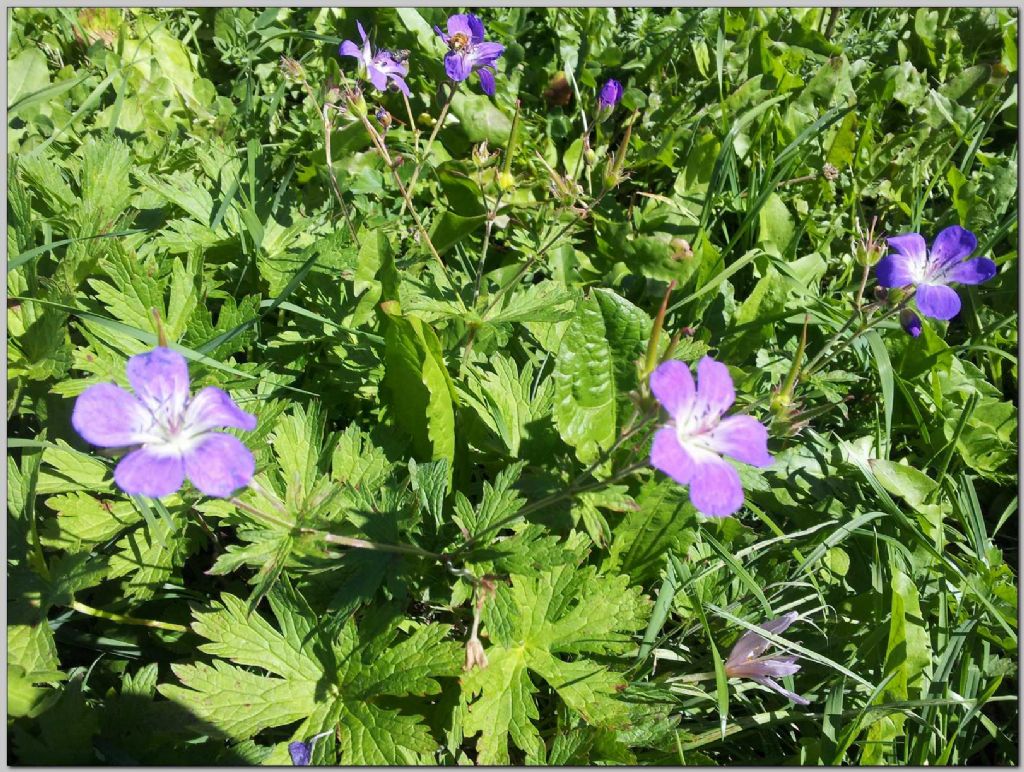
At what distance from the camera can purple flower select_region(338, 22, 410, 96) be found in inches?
111

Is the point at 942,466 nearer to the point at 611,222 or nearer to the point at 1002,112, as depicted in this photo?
the point at 611,222

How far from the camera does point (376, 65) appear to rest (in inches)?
119

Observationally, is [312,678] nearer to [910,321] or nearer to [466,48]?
[910,321]

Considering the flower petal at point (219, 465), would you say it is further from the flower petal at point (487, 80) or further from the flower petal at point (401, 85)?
the flower petal at point (487, 80)

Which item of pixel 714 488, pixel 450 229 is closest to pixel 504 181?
pixel 450 229

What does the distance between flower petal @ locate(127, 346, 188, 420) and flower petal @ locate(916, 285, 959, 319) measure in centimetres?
205

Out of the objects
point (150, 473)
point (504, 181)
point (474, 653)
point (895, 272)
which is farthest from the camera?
point (504, 181)

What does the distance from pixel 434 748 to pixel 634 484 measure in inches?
41.0

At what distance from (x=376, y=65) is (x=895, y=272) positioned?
2063 millimetres

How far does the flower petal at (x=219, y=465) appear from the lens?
148 centimetres

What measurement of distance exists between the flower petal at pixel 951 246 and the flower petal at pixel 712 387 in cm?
117

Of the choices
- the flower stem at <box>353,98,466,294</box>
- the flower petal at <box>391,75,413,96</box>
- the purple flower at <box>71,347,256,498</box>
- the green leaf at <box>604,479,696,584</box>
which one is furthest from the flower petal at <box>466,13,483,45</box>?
the purple flower at <box>71,347,256,498</box>

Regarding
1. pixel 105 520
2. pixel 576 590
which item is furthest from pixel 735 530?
pixel 105 520

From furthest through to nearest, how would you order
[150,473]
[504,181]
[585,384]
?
[504,181] → [585,384] → [150,473]
